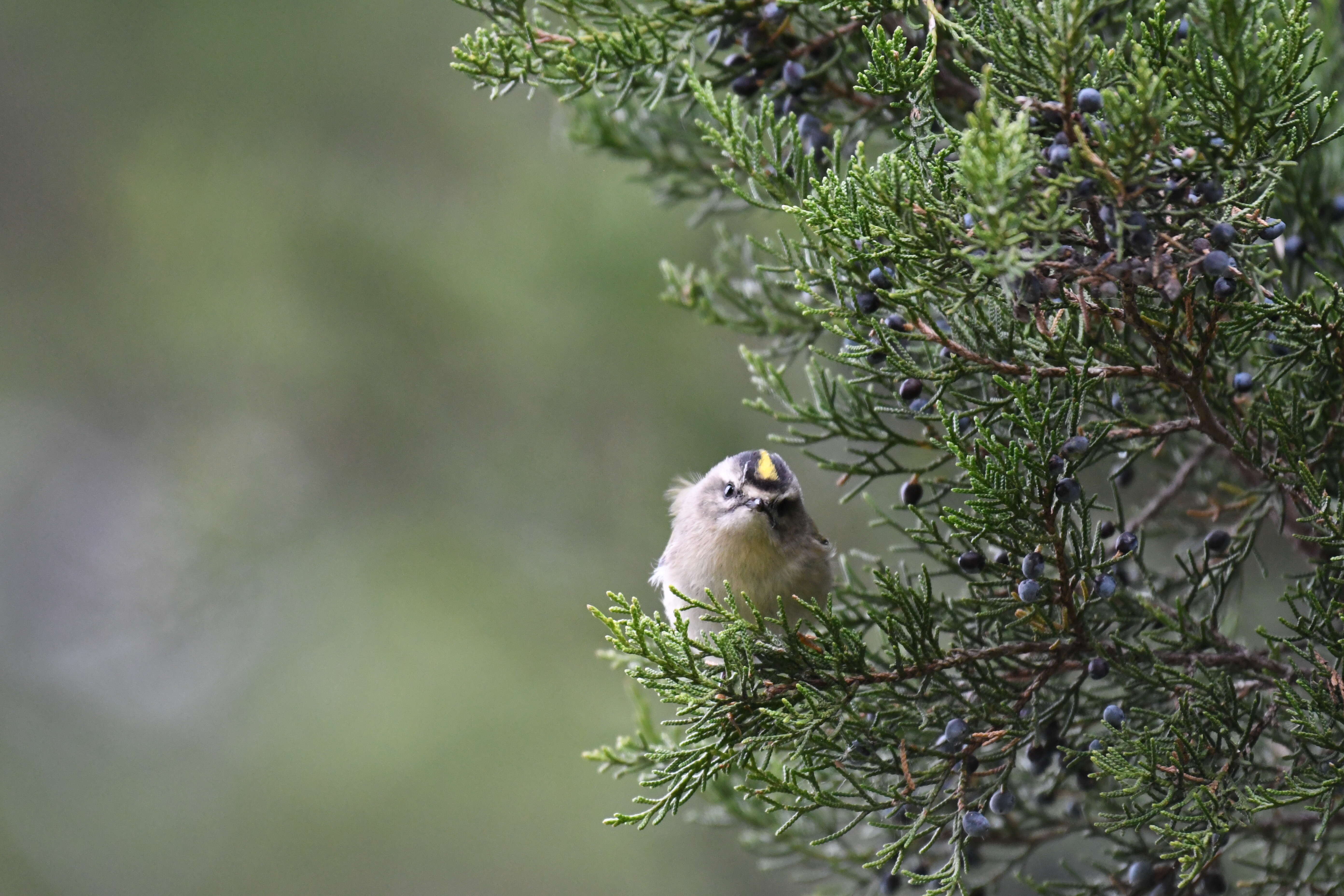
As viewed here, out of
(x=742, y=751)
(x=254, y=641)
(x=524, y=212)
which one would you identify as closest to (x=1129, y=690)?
(x=742, y=751)

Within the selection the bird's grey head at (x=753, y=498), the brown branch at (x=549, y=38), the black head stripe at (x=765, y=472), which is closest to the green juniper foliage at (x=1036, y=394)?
the brown branch at (x=549, y=38)

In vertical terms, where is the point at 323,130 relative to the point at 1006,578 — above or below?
above

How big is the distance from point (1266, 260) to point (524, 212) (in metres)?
4.45

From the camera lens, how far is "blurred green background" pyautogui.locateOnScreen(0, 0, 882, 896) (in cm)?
603

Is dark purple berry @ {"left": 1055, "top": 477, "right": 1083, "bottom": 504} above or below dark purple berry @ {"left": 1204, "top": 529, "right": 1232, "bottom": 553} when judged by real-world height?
below

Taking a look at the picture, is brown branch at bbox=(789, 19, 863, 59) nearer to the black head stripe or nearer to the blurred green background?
the black head stripe

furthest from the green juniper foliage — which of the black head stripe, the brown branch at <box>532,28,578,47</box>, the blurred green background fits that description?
the blurred green background

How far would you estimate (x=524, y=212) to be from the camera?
237 inches

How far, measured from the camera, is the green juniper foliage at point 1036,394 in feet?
5.26

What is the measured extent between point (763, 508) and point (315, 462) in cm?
434

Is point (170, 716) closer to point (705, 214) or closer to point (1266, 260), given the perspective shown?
point (705, 214)

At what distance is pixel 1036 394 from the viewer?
178 centimetres

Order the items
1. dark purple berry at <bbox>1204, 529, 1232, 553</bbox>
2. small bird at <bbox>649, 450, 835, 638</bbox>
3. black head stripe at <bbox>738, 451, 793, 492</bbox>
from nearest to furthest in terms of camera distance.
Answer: dark purple berry at <bbox>1204, 529, 1232, 553</bbox> < small bird at <bbox>649, 450, 835, 638</bbox> < black head stripe at <bbox>738, 451, 793, 492</bbox>

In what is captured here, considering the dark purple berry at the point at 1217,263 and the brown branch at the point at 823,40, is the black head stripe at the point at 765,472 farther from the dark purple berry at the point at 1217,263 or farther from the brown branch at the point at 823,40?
the dark purple berry at the point at 1217,263
